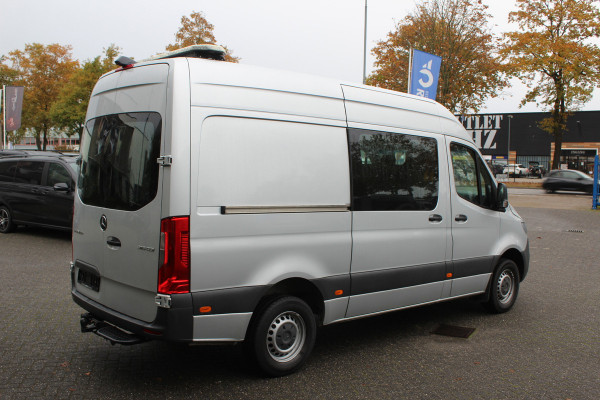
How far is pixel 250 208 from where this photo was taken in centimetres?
387

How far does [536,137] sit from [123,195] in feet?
209

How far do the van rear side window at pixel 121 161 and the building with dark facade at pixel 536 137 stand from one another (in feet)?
179

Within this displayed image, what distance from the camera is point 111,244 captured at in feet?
13.3

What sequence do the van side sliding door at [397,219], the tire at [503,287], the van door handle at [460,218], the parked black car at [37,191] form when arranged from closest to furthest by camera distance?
the van side sliding door at [397,219], the van door handle at [460,218], the tire at [503,287], the parked black car at [37,191]

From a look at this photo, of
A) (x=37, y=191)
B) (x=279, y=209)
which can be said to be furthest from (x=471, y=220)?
(x=37, y=191)

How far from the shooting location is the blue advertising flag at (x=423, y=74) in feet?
49.3

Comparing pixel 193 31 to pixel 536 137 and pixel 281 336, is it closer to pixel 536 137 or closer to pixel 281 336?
pixel 281 336

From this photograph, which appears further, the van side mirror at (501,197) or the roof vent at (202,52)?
the van side mirror at (501,197)

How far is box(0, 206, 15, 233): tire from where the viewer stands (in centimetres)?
1193

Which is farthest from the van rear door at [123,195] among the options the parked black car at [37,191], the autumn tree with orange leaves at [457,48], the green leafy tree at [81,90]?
the green leafy tree at [81,90]

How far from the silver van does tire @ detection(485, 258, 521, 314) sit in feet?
3.63

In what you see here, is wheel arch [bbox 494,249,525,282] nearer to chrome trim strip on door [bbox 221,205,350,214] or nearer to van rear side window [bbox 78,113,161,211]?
chrome trim strip on door [bbox 221,205,350,214]

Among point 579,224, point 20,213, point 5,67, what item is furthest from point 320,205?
point 5,67

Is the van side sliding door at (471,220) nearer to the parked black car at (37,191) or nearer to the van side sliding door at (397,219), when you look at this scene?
the van side sliding door at (397,219)
